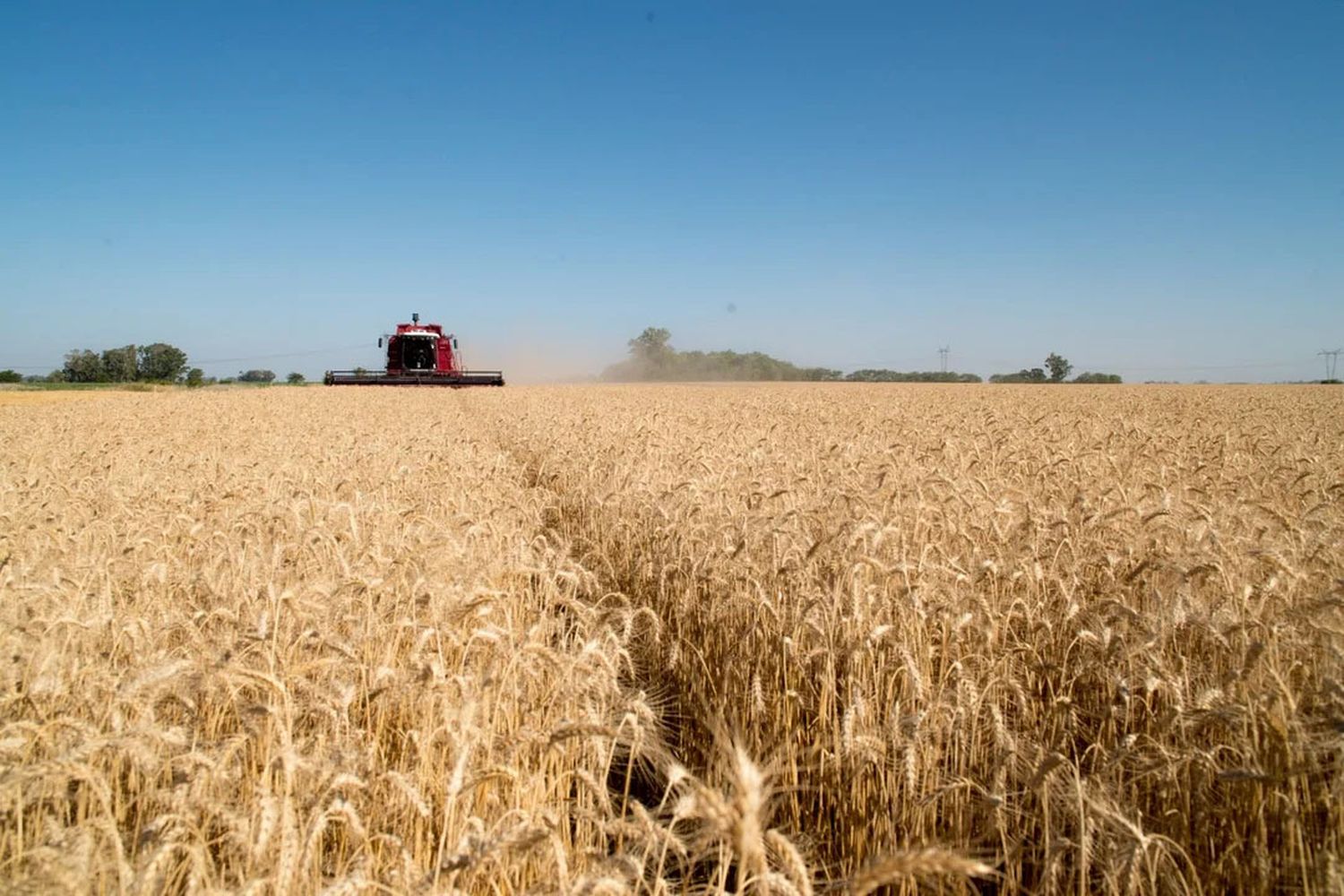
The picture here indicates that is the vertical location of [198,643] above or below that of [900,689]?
above

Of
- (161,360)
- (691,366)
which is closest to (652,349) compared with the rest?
(691,366)

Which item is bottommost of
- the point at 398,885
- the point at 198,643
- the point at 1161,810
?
the point at 1161,810

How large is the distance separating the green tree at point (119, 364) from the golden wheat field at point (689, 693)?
10409 centimetres

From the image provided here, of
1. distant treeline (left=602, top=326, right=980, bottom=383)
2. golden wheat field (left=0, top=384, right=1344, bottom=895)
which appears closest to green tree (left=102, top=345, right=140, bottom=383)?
distant treeline (left=602, top=326, right=980, bottom=383)

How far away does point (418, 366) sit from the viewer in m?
35.3

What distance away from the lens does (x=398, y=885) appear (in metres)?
1.61

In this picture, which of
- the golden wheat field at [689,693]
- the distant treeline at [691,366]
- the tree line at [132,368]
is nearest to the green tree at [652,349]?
the distant treeline at [691,366]

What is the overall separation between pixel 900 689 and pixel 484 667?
5.66ft

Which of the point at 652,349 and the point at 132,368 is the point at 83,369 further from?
the point at 652,349

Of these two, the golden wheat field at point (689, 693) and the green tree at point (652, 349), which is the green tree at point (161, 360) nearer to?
the green tree at point (652, 349)

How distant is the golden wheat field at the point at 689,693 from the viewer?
1.76 m

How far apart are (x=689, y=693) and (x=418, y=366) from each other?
3440 centimetres

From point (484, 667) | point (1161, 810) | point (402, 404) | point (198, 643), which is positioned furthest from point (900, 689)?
point (402, 404)

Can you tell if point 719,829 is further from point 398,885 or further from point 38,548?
point 38,548
